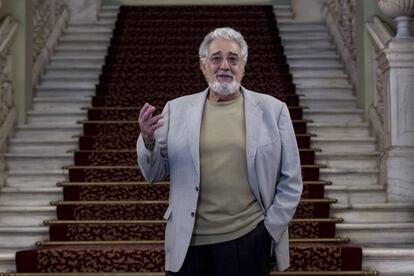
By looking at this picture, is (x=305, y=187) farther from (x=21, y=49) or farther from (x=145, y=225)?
(x=21, y=49)

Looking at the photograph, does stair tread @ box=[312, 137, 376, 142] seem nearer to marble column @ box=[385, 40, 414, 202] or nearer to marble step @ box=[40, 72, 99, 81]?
marble column @ box=[385, 40, 414, 202]

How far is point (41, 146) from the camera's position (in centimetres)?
579

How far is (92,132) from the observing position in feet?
19.7

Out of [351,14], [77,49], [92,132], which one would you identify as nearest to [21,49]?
[92,132]

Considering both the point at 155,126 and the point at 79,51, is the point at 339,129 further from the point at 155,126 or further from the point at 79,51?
the point at 155,126

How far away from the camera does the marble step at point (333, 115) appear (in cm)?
613

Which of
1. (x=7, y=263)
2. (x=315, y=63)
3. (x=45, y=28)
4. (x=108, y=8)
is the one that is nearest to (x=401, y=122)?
(x=315, y=63)

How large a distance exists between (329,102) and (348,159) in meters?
1.15

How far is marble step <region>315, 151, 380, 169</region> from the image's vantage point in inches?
214

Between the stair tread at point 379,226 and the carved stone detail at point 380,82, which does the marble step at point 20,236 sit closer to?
the stair tread at point 379,226

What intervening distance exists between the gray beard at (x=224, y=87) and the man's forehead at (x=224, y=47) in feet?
0.34

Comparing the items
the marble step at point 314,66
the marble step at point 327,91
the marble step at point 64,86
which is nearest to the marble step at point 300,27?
the marble step at point 314,66

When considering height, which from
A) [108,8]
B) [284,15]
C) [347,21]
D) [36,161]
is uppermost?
[108,8]

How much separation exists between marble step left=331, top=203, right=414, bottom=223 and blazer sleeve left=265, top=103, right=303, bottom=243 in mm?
2561
